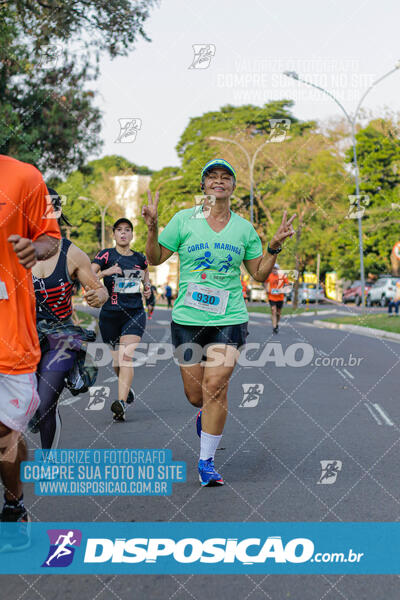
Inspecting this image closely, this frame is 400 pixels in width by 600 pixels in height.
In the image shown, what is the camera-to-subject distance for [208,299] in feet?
16.5

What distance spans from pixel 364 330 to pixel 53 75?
34.8 ft

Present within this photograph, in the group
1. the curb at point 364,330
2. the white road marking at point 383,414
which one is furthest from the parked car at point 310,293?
the white road marking at point 383,414

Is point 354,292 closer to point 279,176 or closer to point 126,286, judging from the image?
point 279,176

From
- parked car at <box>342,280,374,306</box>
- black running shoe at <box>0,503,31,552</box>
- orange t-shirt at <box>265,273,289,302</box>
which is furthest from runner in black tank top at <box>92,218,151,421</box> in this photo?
parked car at <box>342,280,374,306</box>

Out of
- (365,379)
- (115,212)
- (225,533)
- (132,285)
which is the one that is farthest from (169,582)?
(115,212)

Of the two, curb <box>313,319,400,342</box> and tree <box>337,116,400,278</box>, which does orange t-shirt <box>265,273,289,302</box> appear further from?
tree <box>337,116,400,278</box>

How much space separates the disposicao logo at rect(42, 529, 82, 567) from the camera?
3.64 m

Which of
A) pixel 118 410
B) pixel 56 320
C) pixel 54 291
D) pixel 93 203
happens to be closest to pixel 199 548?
pixel 56 320

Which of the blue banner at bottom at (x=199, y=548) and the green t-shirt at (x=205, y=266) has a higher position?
the green t-shirt at (x=205, y=266)

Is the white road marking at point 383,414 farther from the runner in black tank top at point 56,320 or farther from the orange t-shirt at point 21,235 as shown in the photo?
the orange t-shirt at point 21,235

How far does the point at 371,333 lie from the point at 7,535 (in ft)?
60.5

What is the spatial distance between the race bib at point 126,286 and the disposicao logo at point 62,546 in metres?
3.73

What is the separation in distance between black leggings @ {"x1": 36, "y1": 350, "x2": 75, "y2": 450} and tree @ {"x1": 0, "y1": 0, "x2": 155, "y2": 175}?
9891 millimetres

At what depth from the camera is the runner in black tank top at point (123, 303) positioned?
24.5 feet
